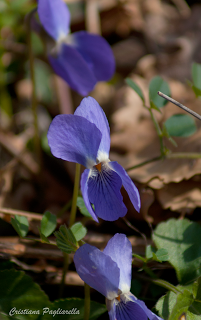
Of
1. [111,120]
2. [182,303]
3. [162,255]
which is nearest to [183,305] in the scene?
[182,303]

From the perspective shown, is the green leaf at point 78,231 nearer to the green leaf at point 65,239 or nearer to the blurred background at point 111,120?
the green leaf at point 65,239

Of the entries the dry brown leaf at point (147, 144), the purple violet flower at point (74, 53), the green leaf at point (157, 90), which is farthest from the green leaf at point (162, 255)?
the purple violet flower at point (74, 53)

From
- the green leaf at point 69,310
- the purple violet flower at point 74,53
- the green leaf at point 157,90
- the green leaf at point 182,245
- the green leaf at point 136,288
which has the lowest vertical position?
the green leaf at point 136,288

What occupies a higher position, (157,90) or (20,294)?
(157,90)

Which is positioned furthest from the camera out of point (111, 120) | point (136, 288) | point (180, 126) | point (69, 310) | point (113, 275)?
point (111, 120)

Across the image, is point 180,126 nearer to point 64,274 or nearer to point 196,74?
point 196,74

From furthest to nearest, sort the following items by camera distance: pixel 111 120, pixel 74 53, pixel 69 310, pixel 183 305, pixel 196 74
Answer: pixel 111 120
pixel 74 53
pixel 196 74
pixel 69 310
pixel 183 305

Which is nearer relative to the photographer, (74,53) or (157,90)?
(157,90)

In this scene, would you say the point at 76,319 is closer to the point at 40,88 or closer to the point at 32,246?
the point at 32,246
